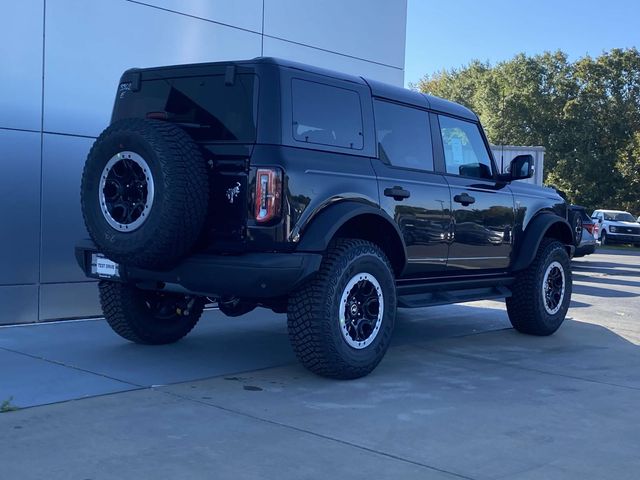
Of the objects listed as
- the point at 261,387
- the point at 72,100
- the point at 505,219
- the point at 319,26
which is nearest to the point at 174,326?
the point at 261,387

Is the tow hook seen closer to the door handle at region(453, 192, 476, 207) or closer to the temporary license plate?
the temporary license plate

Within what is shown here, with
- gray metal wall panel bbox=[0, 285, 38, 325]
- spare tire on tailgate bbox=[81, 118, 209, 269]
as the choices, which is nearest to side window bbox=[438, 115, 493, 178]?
spare tire on tailgate bbox=[81, 118, 209, 269]

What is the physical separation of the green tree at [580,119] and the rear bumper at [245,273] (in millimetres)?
42721

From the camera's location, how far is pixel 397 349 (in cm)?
701

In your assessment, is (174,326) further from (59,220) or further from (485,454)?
(485,454)

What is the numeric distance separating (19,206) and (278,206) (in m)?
3.40

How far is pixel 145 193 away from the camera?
5152 mm

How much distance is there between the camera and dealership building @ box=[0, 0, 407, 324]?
7.23 metres

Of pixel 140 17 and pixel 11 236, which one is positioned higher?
pixel 140 17

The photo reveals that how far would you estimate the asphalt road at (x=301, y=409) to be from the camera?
3842 mm

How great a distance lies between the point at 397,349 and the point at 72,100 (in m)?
4.01

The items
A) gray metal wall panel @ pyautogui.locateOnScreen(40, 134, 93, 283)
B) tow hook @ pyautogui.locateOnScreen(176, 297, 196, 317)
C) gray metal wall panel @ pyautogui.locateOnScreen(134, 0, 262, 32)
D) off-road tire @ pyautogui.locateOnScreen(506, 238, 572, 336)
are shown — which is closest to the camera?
tow hook @ pyautogui.locateOnScreen(176, 297, 196, 317)

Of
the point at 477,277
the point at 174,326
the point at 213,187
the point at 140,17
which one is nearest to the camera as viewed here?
the point at 213,187

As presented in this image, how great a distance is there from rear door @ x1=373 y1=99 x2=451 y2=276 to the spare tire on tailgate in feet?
5.04
